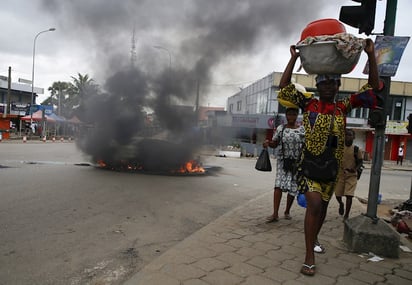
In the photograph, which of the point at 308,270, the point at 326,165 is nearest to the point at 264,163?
the point at 326,165

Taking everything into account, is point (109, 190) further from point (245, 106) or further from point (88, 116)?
point (245, 106)

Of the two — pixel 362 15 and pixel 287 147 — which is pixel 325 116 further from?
pixel 362 15

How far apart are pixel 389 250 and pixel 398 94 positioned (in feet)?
87.4

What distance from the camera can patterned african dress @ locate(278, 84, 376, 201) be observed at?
2.69 m

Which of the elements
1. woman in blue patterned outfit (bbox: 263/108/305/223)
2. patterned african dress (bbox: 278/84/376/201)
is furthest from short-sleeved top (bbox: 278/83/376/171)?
woman in blue patterned outfit (bbox: 263/108/305/223)

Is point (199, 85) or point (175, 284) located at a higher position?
point (199, 85)

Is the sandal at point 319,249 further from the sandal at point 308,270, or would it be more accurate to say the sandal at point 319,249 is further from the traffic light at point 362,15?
the traffic light at point 362,15

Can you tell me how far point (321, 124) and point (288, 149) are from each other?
1.53 meters

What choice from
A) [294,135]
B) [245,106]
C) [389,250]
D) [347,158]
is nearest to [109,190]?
[294,135]

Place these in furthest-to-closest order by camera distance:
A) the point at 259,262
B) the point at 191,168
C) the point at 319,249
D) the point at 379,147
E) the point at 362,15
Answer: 1. the point at 191,168
2. the point at 362,15
3. the point at 379,147
4. the point at 319,249
5. the point at 259,262

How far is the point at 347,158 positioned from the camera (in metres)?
4.87

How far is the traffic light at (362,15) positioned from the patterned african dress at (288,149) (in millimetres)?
1281

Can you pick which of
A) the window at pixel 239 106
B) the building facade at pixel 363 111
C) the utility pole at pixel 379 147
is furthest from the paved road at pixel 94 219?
the window at pixel 239 106

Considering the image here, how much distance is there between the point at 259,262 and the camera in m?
2.92
